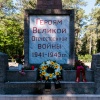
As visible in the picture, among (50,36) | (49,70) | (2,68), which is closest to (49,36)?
(50,36)

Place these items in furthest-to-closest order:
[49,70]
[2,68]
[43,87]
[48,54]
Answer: [48,54]
[49,70]
[2,68]
[43,87]

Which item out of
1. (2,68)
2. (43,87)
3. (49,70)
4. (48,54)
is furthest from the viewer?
(48,54)

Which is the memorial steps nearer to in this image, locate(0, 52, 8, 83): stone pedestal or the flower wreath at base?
locate(0, 52, 8, 83): stone pedestal

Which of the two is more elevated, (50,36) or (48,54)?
(50,36)

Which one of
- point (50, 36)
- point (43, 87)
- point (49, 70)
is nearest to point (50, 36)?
point (50, 36)

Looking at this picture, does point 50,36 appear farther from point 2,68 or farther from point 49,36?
point 2,68

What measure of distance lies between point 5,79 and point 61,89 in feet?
5.91

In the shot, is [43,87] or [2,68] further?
[2,68]

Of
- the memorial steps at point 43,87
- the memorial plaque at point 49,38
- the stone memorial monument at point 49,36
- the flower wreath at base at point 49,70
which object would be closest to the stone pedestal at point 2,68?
the memorial steps at point 43,87

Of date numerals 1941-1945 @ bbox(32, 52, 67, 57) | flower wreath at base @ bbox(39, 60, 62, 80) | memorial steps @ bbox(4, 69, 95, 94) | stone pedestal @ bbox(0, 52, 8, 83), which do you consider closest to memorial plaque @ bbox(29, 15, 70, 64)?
date numerals 1941-1945 @ bbox(32, 52, 67, 57)

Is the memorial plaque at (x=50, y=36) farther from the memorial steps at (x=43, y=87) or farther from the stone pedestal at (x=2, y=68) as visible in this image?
the memorial steps at (x=43, y=87)

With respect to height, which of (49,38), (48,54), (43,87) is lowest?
(43,87)

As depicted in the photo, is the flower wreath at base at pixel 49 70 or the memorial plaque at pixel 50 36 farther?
the memorial plaque at pixel 50 36

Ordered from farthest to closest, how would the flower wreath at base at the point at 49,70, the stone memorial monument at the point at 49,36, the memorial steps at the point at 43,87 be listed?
1. the stone memorial monument at the point at 49,36
2. the flower wreath at base at the point at 49,70
3. the memorial steps at the point at 43,87
